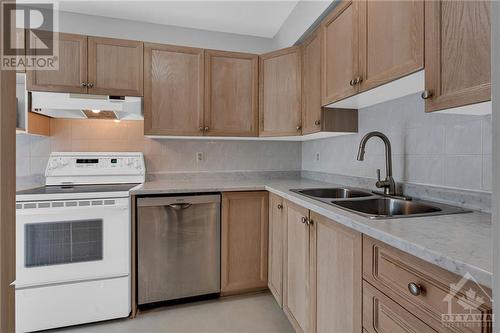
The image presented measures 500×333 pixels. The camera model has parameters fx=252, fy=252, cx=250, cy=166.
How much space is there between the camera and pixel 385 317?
2.77 feet

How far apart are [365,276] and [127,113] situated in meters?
2.19

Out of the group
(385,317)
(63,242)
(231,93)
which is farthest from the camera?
(231,93)

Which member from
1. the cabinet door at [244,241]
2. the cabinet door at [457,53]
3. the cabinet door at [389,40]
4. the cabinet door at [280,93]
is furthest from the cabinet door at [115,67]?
the cabinet door at [457,53]

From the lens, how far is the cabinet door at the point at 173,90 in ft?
7.32

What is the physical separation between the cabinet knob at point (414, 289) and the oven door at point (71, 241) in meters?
1.79

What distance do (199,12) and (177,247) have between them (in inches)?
83.3

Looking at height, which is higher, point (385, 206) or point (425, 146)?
point (425, 146)

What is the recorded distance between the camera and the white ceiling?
221cm

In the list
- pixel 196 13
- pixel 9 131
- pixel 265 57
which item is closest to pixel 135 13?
pixel 196 13

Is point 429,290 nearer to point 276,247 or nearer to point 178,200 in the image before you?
point 276,247

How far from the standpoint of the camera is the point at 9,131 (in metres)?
0.44
